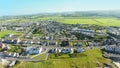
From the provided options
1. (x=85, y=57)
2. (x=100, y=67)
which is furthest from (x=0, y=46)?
(x=100, y=67)

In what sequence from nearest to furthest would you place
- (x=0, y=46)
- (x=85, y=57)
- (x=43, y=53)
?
1. (x=85, y=57)
2. (x=43, y=53)
3. (x=0, y=46)

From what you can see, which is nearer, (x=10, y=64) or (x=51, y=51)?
(x=10, y=64)

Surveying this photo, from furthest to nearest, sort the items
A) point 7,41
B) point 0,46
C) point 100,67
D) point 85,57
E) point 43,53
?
1. point 7,41
2. point 0,46
3. point 43,53
4. point 85,57
5. point 100,67

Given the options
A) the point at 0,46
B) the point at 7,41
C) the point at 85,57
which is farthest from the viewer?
the point at 7,41

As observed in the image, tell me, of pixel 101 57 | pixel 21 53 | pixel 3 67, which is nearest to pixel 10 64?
pixel 3 67

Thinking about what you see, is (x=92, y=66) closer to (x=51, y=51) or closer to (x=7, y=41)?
(x=51, y=51)

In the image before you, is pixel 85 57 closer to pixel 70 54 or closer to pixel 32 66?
pixel 70 54
